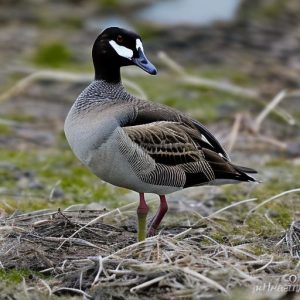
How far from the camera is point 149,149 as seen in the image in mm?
6703

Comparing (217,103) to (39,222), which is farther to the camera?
(217,103)

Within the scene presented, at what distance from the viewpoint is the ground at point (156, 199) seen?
5.96 metres

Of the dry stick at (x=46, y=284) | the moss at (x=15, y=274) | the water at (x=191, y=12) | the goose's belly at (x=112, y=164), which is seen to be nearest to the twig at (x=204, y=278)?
the dry stick at (x=46, y=284)

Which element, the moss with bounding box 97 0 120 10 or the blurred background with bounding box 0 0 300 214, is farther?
the moss with bounding box 97 0 120 10

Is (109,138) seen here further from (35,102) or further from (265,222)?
(35,102)

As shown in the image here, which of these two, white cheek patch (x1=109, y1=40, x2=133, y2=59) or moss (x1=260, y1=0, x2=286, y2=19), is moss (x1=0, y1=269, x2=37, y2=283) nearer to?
white cheek patch (x1=109, y1=40, x2=133, y2=59)

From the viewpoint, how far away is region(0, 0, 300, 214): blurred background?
32.7ft

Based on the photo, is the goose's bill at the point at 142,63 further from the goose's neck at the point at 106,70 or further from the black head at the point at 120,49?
the goose's neck at the point at 106,70

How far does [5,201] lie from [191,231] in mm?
2055

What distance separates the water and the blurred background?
0.08 feet

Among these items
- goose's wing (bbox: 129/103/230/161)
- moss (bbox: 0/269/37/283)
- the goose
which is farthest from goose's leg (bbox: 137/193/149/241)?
moss (bbox: 0/269/37/283)

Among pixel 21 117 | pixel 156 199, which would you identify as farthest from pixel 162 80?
pixel 156 199

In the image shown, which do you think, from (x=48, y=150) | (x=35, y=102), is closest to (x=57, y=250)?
(x=48, y=150)

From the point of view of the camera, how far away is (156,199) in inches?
324
